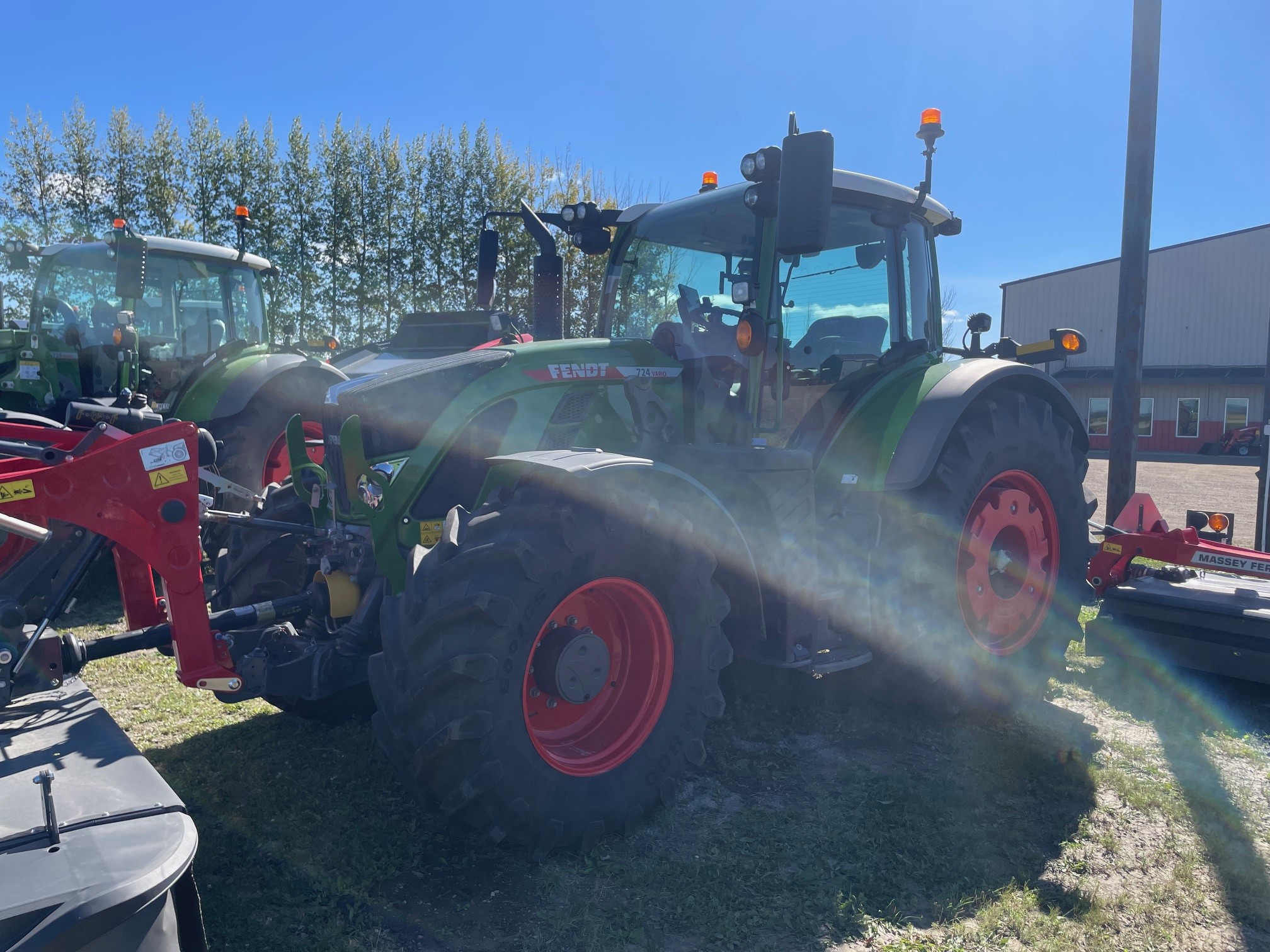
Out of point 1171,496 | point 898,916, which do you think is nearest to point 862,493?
point 898,916

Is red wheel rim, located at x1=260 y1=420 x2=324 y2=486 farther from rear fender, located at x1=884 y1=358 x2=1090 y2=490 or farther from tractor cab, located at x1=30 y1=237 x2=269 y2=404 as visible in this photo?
rear fender, located at x1=884 y1=358 x2=1090 y2=490

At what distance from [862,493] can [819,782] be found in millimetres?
1175

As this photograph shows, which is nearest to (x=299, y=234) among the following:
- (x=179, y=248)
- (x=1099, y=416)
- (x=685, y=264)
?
(x=179, y=248)

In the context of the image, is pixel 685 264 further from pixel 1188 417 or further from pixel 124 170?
pixel 1188 417

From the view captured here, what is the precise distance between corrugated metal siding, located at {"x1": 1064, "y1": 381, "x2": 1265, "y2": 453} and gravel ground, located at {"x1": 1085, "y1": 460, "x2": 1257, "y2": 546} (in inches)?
242

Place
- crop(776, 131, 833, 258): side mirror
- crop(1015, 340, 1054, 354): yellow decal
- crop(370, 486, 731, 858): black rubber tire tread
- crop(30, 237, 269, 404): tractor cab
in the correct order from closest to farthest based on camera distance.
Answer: crop(370, 486, 731, 858): black rubber tire tread
crop(776, 131, 833, 258): side mirror
crop(1015, 340, 1054, 354): yellow decal
crop(30, 237, 269, 404): tractor cab

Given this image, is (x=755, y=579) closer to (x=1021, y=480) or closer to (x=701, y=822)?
(x=701, y=822)

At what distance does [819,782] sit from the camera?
135 inches

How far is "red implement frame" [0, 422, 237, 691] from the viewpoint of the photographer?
264 cm

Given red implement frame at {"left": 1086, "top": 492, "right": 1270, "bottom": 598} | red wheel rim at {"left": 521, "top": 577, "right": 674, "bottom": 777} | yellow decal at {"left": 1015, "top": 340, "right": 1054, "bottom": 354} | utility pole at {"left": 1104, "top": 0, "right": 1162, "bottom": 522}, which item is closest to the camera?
red wheel rim at {"left": 521, "top": 577, "right": 674, "bottom": 777}

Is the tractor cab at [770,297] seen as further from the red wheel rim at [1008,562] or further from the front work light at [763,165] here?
the red wheel rim at [1008,562]

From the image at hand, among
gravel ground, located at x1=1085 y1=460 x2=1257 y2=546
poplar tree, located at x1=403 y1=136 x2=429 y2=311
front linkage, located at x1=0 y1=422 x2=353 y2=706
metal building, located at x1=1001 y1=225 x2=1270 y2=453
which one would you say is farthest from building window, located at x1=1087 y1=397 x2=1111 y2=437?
front linkage, located at x1=0 y1=422 x2=353 y2=706

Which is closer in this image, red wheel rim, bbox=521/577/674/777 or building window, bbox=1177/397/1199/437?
red wheel rim, bbox=521/577/674/777

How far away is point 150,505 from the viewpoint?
277 cm
